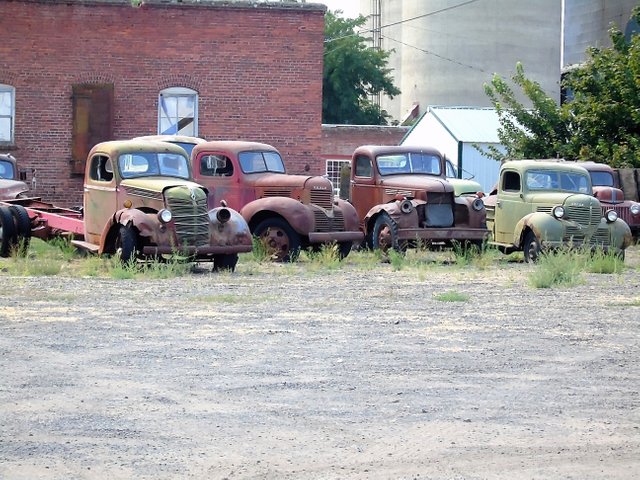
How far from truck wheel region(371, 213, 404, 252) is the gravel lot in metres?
5.60

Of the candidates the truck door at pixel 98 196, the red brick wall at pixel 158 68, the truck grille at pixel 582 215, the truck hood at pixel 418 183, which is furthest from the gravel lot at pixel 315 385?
the red brick wall at pixel 158 68

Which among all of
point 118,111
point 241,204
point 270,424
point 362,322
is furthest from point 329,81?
point 270,424

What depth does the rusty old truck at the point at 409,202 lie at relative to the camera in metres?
19.3

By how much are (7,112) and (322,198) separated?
12714 millimetres

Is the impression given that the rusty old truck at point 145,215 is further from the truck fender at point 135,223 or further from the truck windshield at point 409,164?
the truck windshield at point 409,164

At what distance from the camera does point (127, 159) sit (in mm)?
17344

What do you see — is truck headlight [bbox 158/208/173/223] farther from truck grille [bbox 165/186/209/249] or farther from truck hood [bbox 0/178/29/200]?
truck hood [bbox 0/178/29/200]

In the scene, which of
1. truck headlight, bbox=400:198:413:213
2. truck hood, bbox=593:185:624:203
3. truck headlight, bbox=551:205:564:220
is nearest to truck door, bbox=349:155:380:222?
truck headlight, bbox=400:198:413:213

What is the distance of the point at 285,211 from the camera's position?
60.6ft

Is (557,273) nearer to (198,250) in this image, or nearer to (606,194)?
(198,250)

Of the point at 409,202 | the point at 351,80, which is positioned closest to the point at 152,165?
the point at 409,202

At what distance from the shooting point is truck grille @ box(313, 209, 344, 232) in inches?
749

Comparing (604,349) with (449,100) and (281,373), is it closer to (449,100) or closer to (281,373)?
(281,373)

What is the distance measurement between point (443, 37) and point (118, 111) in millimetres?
33033
